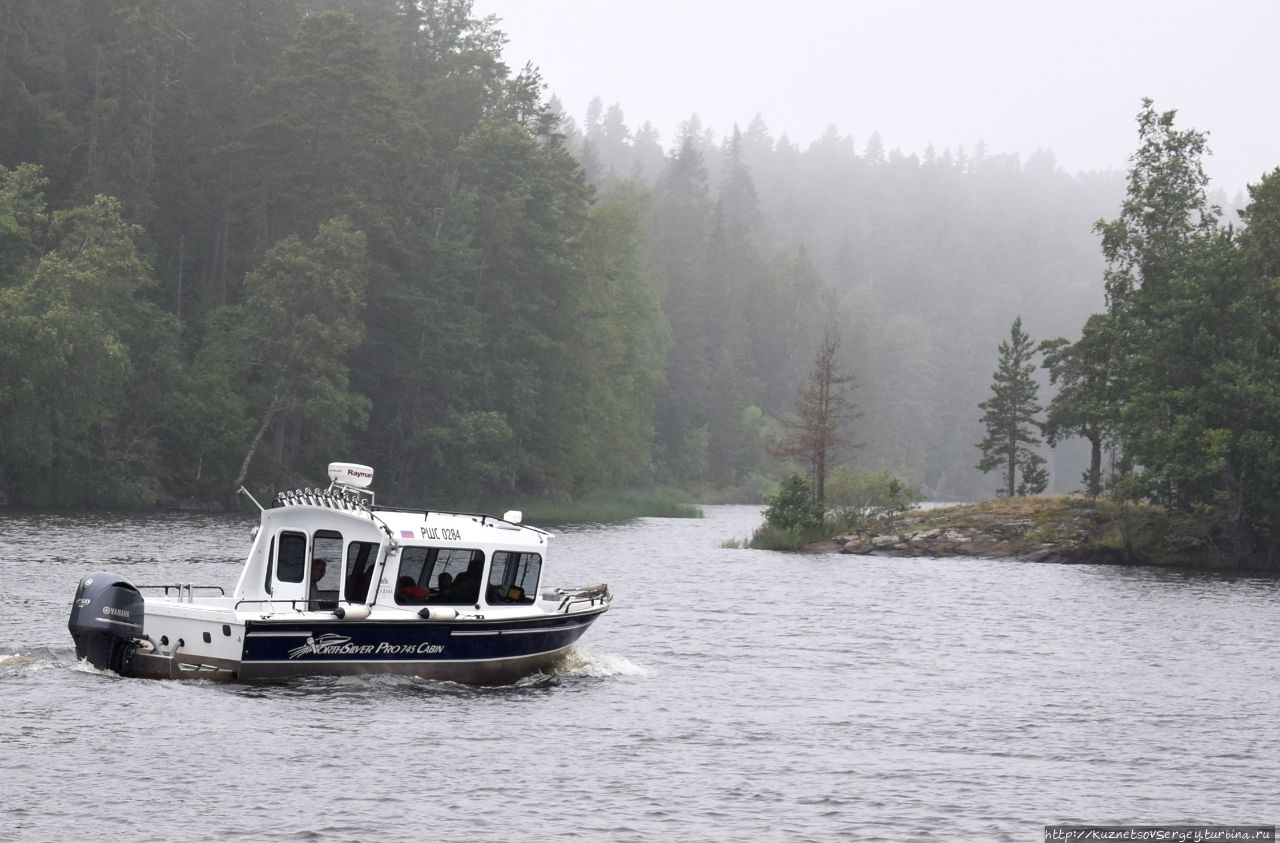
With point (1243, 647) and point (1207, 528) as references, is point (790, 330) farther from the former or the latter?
point (1243, 647)

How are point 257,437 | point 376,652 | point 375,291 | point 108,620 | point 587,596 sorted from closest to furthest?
point 108,620 → point 376,652 → point 587,596 → point 257,437 → point 375,291

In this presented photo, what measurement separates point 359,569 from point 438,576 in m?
1.77

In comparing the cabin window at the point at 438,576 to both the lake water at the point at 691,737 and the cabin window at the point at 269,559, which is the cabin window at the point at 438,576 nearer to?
the lake water at the point at 691,737

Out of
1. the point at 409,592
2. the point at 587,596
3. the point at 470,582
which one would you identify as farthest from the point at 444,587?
the point at 587,596

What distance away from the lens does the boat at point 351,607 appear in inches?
1188

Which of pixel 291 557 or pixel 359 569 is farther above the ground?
pixel 291 557

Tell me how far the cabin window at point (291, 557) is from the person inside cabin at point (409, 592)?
2028 mm

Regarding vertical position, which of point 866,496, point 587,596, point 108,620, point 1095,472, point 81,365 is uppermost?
point 81,365

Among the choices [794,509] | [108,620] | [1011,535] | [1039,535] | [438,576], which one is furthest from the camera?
[794,509]

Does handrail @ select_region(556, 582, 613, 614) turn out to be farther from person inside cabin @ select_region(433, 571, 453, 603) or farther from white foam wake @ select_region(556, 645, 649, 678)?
person inside cabin @ select_region(433, 571, 453, 603)

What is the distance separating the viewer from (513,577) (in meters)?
34.2

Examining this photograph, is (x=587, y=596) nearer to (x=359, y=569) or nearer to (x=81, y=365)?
(x=359, y=569)

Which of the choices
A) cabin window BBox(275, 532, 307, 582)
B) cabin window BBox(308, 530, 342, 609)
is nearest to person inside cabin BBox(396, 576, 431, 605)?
cabin window BBox(308, 530, 342, 609)

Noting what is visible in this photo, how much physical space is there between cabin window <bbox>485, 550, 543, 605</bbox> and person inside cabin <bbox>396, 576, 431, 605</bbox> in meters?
1.57
